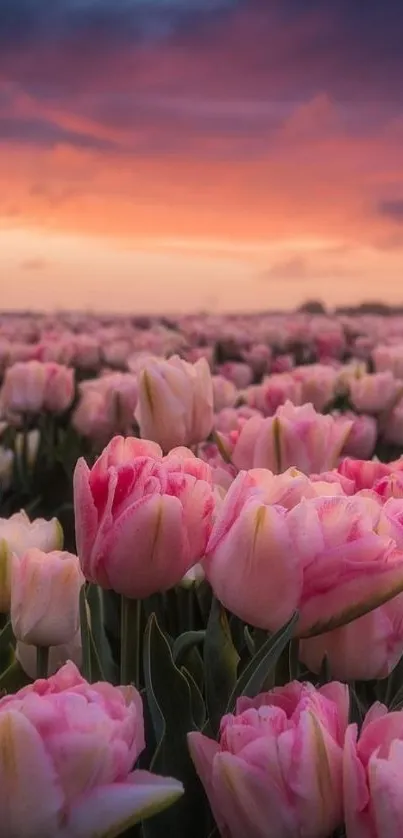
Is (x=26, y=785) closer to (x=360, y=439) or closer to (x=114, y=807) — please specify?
(x=114, y=807)

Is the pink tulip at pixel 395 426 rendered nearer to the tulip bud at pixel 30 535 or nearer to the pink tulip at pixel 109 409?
the pink tulip at pixel 109 409

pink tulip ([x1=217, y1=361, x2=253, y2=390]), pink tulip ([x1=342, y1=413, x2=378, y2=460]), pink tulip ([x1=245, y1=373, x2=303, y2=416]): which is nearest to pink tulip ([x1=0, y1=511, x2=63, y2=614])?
pink tulip ([x1=342, y1=413, x2=378, y2=460])

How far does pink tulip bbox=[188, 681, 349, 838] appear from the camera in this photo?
960 mm

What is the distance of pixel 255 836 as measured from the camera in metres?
0.99

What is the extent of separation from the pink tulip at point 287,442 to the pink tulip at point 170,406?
14 cm

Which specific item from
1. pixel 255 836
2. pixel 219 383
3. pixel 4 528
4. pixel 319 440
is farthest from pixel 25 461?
pixel 255 836

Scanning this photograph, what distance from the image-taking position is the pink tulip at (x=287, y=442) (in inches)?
77.6

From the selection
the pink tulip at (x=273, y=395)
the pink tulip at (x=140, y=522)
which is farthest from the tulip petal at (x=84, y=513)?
the pink tulip at (x=273, y=395)

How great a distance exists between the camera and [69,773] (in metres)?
0.91

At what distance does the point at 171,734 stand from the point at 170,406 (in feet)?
3.23

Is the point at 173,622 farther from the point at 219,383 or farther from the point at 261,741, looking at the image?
the point at 219,383

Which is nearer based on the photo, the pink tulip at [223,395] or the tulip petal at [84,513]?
the tulip petal at [84,513]

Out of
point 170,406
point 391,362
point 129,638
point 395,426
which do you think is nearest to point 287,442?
point 170,406

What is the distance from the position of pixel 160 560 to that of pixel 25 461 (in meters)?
2.68
